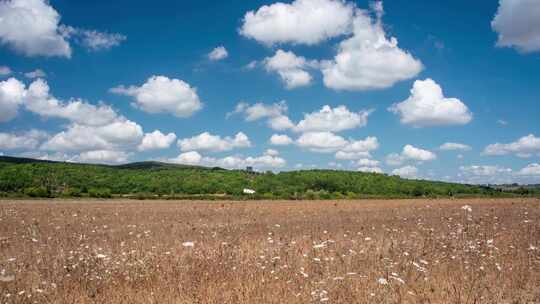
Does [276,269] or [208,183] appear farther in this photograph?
[208,183]

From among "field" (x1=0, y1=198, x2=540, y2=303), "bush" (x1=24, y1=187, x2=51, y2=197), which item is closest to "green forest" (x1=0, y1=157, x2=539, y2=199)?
"bush" (x1=24, y1=187, x2=51, y2=197)

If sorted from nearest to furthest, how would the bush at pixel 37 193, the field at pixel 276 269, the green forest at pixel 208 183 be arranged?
the field at pixel 276 269 < the bush at pixel 37 193 < the green forest at pixel 208 183

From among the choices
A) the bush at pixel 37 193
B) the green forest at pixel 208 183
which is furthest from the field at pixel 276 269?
the green forest at pixel 208 183

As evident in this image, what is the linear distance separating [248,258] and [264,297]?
9.82 feet

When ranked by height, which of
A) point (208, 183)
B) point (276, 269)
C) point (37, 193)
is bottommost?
point (37, 193)

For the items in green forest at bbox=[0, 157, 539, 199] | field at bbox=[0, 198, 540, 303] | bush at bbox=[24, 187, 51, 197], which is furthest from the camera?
green forest at bbox=[0, 157, 539, 199]

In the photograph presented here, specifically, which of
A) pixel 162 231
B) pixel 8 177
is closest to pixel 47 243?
pixel 162 231

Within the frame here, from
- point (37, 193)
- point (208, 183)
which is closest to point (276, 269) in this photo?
point (37, 193)

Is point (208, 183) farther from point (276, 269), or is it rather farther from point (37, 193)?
point (276, 269)

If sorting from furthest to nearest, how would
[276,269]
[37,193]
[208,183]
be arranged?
A: [208,183], [37,193], [276,269]

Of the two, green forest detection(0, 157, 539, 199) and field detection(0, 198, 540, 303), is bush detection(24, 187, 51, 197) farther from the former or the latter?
field detection(0, 198, 540, 303)

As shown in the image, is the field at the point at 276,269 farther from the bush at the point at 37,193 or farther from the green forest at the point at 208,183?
the green forest at the point at 208,183

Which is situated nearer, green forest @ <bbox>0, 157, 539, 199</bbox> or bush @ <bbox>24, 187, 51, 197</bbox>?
bush @ <bbox>24, 187, 51, 197</bbox>

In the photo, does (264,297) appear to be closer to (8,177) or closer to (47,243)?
(47,243)
